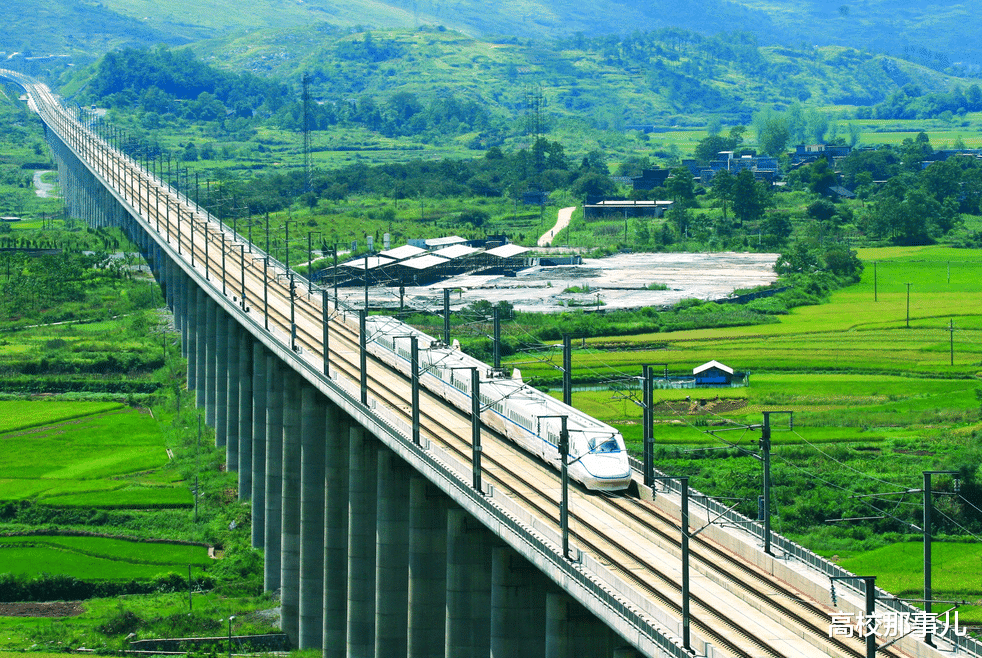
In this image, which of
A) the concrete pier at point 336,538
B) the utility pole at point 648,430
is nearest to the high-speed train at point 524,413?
the utility pole at point 648,430

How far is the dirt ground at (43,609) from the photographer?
3009 inches

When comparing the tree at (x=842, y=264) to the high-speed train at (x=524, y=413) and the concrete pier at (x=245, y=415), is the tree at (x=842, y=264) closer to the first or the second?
the concrete pier at (x=245, y=415)

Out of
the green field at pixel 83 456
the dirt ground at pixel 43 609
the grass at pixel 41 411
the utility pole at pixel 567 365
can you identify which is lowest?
the dirt ground at pixel 43 609

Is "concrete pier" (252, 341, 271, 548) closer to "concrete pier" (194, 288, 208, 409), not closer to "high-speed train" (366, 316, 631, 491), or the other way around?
"high-speed train" (366, 316, 631, 491)

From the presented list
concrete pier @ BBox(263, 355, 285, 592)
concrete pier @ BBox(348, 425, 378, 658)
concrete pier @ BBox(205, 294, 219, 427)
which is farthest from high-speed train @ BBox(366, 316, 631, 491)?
concrete pier @ BBox(205, 294, 219, 427)

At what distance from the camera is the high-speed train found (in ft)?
179

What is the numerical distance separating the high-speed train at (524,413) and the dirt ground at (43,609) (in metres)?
20.5

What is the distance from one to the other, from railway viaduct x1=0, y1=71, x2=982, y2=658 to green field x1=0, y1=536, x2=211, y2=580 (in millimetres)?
5278

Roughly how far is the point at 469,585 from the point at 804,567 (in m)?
15.8

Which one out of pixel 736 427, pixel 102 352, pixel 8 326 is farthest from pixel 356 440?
pixel 8 326

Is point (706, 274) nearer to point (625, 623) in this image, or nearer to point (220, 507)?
point (220, 507)

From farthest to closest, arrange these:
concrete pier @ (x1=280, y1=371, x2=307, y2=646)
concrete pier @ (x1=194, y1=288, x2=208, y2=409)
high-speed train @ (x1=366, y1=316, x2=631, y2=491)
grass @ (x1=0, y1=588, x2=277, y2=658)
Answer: concrete pier @ (x1=194, y1=288, x2=208, y2=409) < concrete pier @ (x1=280, y1=371, x2=307, y2=646) < grass @ (x1=0, y1=588, x2=277, y2=658) < high-speed train @ (x1=366, y1=316, x2=631, y2=491)

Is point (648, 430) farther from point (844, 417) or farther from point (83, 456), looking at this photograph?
point (83, 456)

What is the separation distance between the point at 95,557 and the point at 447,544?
33.2 metres
